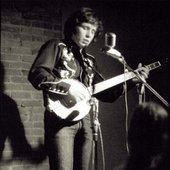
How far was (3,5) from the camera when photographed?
3.46 metres

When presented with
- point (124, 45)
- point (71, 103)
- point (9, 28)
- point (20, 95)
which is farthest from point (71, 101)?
point (124, 45)

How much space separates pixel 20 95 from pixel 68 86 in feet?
3.33

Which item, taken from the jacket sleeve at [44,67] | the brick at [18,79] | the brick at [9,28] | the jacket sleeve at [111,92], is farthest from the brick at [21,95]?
the jacket sleeve at [44,67]

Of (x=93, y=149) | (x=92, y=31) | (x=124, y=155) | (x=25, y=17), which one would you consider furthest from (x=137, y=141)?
(x=124, y=155)

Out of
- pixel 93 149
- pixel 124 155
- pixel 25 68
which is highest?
pixel 25 68

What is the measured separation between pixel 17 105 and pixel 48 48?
97 cm

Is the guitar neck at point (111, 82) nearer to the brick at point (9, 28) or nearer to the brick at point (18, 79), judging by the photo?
the brick at point (18, 79)

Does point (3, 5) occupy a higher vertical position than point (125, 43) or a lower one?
higher

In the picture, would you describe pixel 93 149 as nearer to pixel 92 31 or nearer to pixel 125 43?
pixel 92 31

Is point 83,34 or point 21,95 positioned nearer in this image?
point 83,34

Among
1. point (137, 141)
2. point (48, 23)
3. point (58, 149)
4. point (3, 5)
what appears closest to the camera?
point (137, 141)

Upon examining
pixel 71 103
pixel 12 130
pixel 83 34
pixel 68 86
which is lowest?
pixel 12 130

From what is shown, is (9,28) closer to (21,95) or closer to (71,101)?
(21,95)

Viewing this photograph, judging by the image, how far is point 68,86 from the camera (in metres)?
2.62
